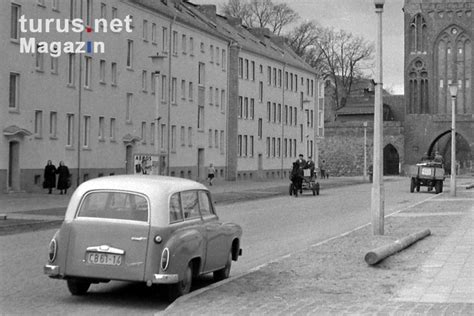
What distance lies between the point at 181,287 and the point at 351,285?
2.38 m

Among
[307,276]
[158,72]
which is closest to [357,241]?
[307,276]

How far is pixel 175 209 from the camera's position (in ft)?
36.5

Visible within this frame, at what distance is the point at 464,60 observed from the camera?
106m

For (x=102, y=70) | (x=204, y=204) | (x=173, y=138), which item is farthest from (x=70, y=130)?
(x=204, y=204)

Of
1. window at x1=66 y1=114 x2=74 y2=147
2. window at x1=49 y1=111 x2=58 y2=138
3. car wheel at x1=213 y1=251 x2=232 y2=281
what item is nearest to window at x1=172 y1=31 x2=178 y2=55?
window at x1=66 y1=114 x2=74 y2=147

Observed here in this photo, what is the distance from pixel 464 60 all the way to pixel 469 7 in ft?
21.7

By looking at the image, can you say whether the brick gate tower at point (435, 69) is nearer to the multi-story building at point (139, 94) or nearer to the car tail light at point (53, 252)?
the multi-story building at point (139, 94)

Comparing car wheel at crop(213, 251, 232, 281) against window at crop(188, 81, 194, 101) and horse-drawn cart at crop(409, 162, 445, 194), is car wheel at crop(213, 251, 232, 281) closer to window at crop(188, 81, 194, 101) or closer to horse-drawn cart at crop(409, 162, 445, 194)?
horse-drawn cart at crop(409, 162, 445, 194)

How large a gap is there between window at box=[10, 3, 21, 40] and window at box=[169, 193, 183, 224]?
3160 centimetres

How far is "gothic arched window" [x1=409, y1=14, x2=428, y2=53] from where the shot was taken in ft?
353

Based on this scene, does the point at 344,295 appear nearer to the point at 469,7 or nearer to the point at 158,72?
the point at 158,72

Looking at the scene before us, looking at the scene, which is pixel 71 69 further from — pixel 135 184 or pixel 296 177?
pixel 135 184

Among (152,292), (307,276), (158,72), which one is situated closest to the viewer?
(152,292)

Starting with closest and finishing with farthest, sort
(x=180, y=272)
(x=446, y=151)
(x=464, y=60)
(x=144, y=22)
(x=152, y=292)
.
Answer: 1. (x=180, y=272)
2. (x=152, y=292)
3. (x=144, y=22)
4. (x=464, y=60)
5. (x=446, y=151)
